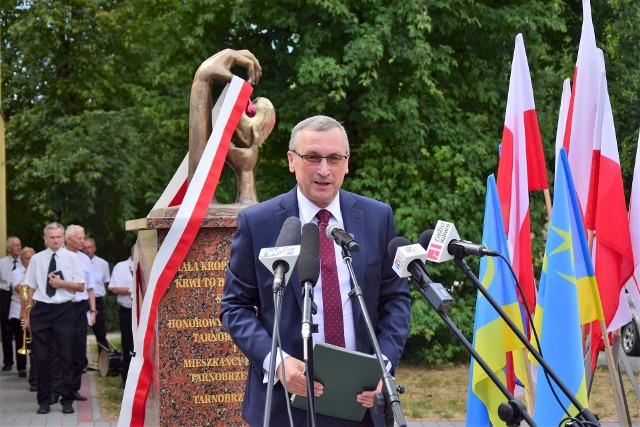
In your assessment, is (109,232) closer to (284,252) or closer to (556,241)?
(556,241)

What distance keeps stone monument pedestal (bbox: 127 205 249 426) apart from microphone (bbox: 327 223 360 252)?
4.23 meters

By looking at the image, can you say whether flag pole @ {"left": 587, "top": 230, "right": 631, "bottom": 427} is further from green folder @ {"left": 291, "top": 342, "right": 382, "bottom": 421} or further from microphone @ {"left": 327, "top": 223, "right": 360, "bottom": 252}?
microphone @ {"left": 327, "top": 223, "right": 360, "bottom": 252}

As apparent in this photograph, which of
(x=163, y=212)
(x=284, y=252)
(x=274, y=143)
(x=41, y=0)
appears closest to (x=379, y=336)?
(x=284, y=252)

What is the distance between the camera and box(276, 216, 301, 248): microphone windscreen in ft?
11.7

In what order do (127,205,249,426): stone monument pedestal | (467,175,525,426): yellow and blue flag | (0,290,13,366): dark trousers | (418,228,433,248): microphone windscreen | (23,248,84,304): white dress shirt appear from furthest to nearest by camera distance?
(0,290,13,366): dark trousers → (23,248,84,304): white dress shirt → (127,205,249,426): stone monument pedestal → (467,175,525,426): yellow and blue flag → (418,228,433,248): microphone windscreen

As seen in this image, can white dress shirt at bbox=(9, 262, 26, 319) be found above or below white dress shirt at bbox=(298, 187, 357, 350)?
below

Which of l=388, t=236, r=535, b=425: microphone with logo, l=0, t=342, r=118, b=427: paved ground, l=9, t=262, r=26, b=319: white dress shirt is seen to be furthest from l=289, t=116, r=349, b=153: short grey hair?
l=9, t=262, r=26, b=319: white dress shirt

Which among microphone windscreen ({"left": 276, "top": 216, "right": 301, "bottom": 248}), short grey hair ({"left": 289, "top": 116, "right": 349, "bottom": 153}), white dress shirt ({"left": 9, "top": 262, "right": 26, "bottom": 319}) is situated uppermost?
short grey hair ({"left": 289, "top": 116, "right": 349, "bottom": 153})

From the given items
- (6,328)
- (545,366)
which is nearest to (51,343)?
(6,328)

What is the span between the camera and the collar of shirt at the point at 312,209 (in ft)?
13.9

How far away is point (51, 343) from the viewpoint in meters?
12.1

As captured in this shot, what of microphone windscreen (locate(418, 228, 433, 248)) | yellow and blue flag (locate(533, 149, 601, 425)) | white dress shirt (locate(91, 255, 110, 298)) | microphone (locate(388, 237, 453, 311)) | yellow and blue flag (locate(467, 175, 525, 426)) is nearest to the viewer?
microphone (locate(388, 237, 453, 311))

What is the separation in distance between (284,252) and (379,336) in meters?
0.99

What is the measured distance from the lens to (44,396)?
12094 mm
